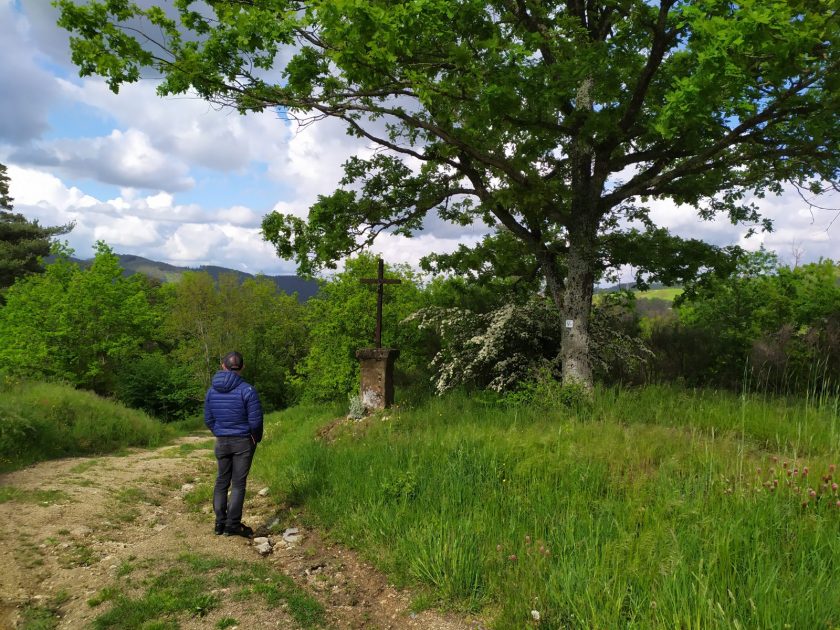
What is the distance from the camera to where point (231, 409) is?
233 inches

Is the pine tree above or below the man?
above

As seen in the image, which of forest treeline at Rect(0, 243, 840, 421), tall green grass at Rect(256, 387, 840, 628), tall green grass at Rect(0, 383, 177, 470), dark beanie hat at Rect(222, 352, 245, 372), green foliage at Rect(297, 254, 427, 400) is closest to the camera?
tall green grass at Rect(256, 387, 840, 628)

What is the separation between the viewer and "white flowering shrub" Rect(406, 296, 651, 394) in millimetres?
10695

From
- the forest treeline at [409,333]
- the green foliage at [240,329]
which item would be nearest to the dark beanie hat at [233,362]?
the forest treeline at [409,333]

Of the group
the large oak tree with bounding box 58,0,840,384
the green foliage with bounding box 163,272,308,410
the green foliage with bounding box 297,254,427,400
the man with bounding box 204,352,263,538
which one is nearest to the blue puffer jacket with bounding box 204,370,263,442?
the man with bounding box 204,352,263,538

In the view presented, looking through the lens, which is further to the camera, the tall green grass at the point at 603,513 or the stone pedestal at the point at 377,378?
the stone pedestal at the point at 377,378

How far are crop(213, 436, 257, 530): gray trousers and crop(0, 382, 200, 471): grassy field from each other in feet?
18.9

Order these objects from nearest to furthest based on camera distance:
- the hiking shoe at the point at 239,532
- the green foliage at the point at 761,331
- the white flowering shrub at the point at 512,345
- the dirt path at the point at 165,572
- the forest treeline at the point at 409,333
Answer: the dirt path at the point at 165,572 < the hiking shoe at the point at 239,532 < the white flowering shrub at the point at 512,345 < the forest treeline at the point at 409,333 < the green foliage at the point at 761,331

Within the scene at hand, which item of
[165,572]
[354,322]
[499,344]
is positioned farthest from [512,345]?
[354,322]

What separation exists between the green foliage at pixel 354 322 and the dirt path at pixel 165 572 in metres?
15.9

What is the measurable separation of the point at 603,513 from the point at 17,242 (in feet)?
158

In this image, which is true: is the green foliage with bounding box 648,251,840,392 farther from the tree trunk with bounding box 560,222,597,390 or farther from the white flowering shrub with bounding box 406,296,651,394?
the tree trunk with bounding box 560,222,597,390

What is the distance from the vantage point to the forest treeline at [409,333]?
11586 mm

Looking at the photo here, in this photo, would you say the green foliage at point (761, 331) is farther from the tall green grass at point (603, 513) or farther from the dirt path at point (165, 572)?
the dirt path at point (165, 572)
